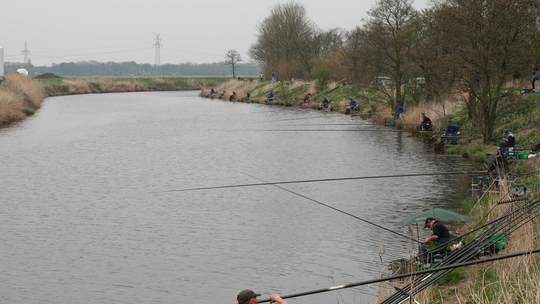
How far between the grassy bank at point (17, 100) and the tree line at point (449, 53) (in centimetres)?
2454

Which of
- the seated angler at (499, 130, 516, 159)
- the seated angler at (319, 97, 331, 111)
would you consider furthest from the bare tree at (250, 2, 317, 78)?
the seated angler at (499, 130, 516, 159)

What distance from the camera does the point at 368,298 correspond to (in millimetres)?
14859

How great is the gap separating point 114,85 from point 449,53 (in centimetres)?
8668

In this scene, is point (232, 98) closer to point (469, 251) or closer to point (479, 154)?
point (479, 154)

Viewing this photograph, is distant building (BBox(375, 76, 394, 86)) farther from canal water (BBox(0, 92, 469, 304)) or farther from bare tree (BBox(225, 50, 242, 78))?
bare tree (BBox(225, 50, 242, 78))

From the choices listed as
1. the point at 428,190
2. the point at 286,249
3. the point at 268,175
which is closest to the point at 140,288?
the point at 286,249

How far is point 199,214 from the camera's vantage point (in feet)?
74.5

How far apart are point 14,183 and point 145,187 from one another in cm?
507

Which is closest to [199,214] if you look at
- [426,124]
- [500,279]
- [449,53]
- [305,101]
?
[500,279]

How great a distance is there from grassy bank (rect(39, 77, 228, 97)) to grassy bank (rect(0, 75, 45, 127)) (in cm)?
2728

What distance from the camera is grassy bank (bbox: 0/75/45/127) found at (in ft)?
176

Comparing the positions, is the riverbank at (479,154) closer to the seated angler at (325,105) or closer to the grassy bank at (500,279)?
the grassy bank at (500,279)

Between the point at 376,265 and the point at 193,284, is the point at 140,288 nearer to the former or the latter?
the point at 193,284

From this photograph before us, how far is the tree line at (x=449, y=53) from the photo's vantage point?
3241cm
